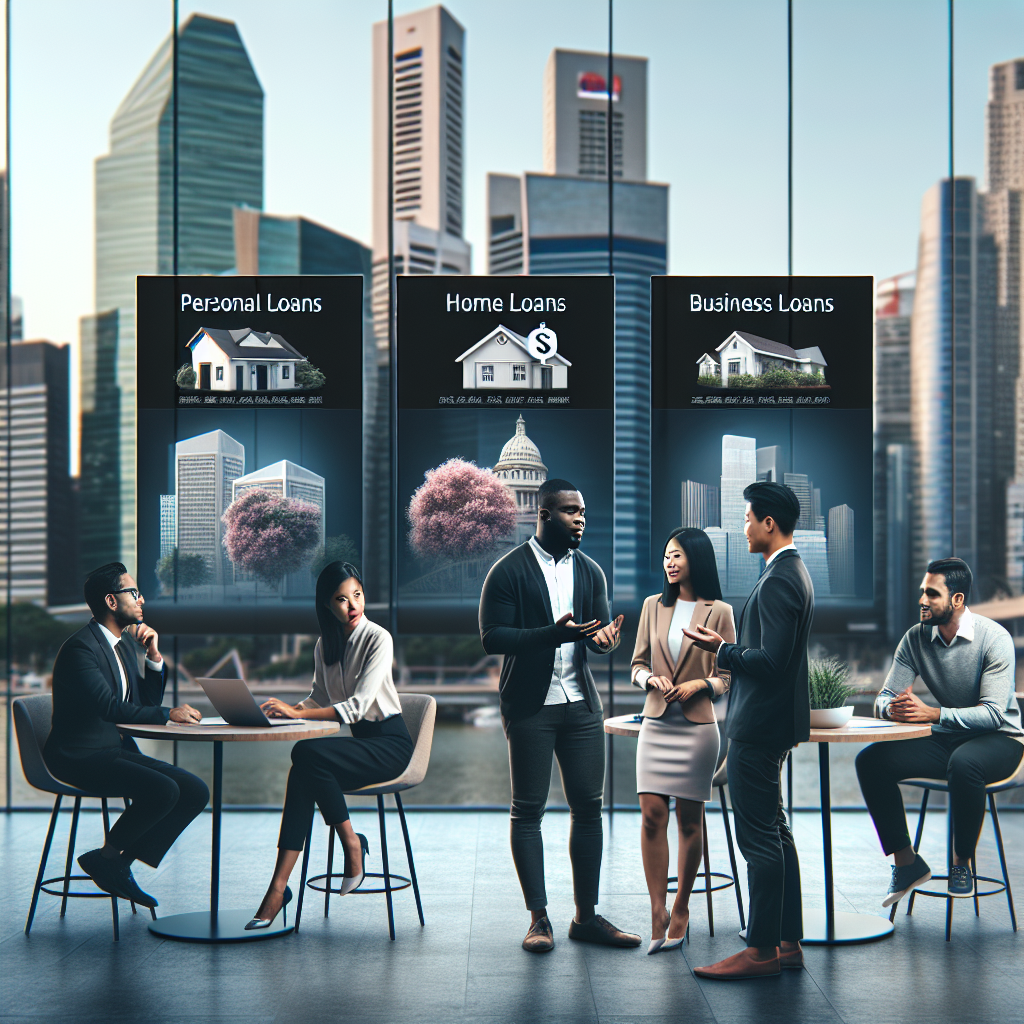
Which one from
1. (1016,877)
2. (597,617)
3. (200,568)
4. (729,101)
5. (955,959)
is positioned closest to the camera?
(955,959)

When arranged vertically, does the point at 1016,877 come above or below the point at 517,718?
below

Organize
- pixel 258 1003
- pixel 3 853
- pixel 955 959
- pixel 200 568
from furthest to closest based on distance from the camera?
pixel 200 568 < pixel 3 853 < pixel 955 959 < pixel 258 1003

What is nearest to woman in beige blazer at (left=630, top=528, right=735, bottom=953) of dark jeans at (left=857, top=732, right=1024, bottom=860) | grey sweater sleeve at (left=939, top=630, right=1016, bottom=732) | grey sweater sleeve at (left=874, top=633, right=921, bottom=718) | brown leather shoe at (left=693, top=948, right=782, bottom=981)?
brown leather shoe at (left=693, top=948, right=782, bottom=981)

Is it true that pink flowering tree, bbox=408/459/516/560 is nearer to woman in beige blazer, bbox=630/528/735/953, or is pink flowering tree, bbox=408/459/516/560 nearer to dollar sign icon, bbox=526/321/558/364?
dollar sign icon, bbox=526/321/558/364

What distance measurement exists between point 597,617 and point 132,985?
1950 millimetres

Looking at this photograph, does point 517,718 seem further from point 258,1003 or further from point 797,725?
point 258,1003

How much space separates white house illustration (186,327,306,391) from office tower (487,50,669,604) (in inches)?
56.2

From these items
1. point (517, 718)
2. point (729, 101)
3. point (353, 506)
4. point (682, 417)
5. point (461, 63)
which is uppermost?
point (729, 101)

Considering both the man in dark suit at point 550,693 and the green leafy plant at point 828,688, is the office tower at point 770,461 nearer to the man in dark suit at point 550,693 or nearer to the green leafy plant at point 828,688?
the green leafy plant at point 828,688

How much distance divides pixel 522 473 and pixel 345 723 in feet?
8.84

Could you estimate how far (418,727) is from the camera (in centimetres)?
457

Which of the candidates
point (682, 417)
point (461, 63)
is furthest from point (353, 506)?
point (461, 63)

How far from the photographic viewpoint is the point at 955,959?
12.9ft

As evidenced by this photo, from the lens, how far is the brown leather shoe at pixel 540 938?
3.98m
